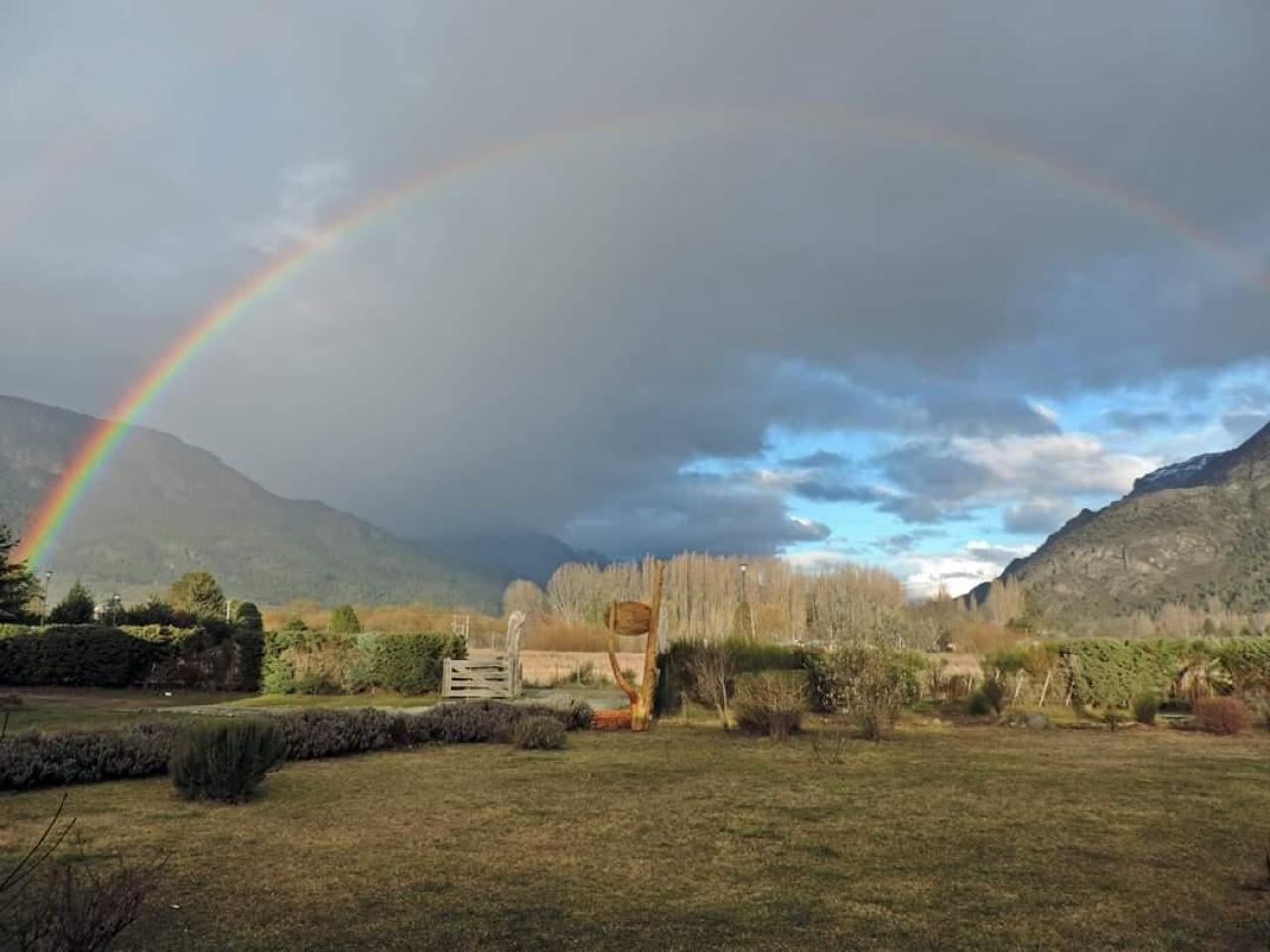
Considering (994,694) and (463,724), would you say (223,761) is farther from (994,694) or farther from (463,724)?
A: (994,694)

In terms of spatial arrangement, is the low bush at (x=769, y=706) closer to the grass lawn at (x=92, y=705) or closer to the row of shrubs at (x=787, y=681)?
the row of shrubs at (x=787, y=681)

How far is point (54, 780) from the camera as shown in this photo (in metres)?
9.53

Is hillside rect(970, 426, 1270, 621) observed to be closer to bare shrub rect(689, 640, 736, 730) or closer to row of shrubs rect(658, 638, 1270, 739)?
row of shrubs rect(658, 638, 1270, 739)

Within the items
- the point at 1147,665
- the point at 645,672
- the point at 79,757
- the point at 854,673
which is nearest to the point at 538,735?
the point at 645,672

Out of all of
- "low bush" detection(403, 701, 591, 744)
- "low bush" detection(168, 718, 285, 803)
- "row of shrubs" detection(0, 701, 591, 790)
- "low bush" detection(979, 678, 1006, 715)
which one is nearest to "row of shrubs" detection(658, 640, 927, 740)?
"low bush" detection(979, 678, 1006, 715)

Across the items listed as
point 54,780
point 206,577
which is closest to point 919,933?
point 54,780

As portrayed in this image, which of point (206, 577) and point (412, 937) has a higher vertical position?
point (206, 577)

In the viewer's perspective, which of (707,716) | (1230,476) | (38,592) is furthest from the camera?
(1230,476)

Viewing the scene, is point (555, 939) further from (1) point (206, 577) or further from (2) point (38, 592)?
(1) point (206, 577)

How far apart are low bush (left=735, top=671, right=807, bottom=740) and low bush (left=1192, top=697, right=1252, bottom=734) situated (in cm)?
759

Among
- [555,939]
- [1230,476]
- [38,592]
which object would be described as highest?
[1230,476]

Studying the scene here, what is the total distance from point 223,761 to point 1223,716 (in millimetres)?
16701

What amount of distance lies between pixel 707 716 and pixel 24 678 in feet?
65.3

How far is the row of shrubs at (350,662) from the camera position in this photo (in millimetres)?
23703
